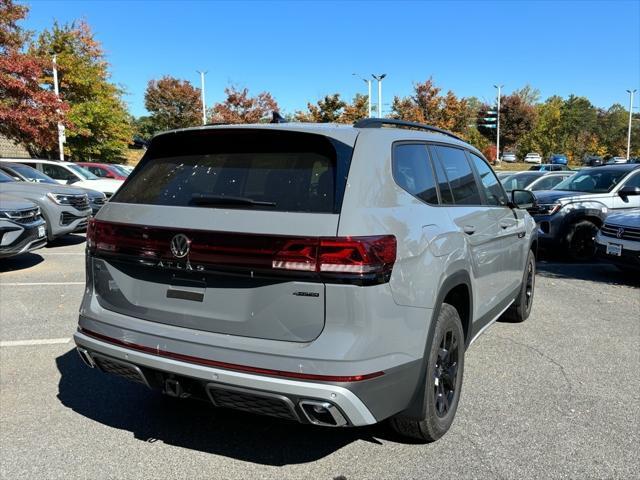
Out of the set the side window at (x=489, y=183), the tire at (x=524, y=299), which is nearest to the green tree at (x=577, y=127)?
the tire at (x=524, y=299)

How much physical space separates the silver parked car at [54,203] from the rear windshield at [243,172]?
7676 mm

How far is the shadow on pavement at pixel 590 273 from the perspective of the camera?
26.5ft

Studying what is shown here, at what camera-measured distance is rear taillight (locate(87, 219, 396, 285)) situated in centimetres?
240

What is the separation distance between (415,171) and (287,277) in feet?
3.78

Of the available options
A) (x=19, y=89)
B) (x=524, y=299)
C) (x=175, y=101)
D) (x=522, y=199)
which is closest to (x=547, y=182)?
(x=524, y=299)

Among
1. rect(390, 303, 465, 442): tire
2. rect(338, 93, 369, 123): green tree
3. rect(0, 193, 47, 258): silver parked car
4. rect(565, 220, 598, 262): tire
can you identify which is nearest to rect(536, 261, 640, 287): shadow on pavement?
rect(565, 220, 598, 262): tire

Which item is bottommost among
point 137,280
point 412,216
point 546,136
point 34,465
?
point 34,465

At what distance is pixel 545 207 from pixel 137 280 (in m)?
8.39

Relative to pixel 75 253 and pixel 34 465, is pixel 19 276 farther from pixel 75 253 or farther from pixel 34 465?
pixel 34 465

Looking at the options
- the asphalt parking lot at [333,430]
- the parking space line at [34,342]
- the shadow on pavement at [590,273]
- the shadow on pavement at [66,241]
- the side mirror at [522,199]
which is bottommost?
the asphalt parking lot at [333,430]

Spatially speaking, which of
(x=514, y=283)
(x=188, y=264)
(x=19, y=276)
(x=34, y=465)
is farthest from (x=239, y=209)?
(x=19, y=276)

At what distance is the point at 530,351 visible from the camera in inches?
189

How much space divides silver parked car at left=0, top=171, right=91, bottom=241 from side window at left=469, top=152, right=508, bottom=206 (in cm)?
785

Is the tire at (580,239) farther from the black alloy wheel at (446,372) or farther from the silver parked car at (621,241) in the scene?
the black alloy wheel at (446,372)
